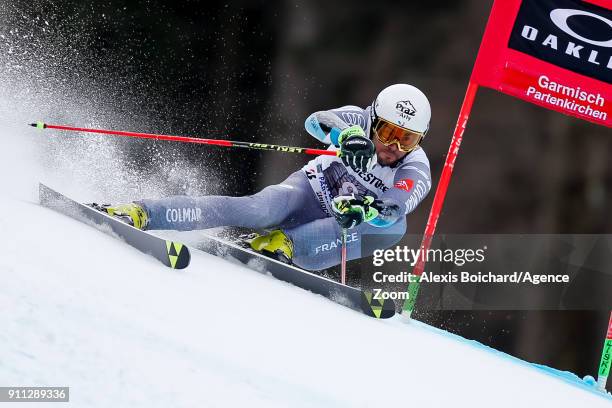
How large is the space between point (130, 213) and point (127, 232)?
0.23 meters

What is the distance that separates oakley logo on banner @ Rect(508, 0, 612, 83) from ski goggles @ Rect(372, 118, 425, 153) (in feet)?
2.06

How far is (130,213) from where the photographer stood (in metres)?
2.61

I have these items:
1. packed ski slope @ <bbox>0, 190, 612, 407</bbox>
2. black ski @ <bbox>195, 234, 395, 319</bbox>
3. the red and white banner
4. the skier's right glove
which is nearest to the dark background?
black ski @ <bbox>195, 234, 395, 319</bbox>

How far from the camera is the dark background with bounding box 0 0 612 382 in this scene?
15.1ft

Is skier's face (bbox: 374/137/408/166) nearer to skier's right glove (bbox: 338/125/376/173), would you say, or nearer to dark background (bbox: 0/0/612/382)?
skier's right glove (bbox: 338/125/376/173)

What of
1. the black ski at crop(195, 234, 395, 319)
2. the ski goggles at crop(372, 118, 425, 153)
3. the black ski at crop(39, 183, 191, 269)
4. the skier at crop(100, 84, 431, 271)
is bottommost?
the black ski at crop(195, 234, 395, 319)

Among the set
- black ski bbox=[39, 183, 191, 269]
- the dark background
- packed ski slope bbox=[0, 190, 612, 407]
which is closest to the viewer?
packed ski slope bbox=[0, 190, 612, 407]

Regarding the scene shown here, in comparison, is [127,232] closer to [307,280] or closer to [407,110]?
[307,280]

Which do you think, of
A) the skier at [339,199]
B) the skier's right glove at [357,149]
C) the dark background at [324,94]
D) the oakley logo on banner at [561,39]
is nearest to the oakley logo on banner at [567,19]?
the oakley logo on banner at [561,39]

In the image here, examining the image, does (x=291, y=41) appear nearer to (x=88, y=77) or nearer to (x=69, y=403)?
(x=88, y=77)

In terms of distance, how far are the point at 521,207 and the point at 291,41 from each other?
1931 mm

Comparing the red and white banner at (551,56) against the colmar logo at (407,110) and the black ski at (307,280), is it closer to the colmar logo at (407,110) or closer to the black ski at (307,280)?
the colmar logo at (407,110)

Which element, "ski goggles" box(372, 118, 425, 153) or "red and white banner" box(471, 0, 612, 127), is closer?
"ski goggles" box(372, 118, 425, 153)

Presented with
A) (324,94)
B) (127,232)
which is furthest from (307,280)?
(324,94)
